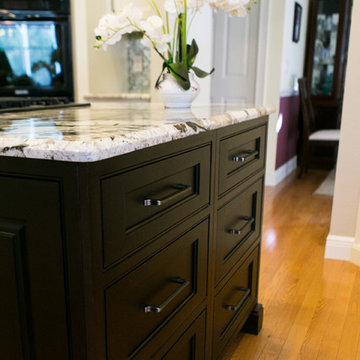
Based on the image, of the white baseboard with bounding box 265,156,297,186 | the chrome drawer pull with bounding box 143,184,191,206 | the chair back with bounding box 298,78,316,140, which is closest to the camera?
the chrome drawer pull with bounding box 143,184,191,206

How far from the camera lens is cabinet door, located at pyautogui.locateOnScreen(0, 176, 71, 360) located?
76cm

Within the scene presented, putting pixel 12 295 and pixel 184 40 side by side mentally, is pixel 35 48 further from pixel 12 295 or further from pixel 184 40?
pixel 12 295

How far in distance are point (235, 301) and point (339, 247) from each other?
1330mm

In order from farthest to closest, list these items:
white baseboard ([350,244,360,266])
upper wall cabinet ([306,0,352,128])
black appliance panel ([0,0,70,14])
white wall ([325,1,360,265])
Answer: upper wall cabinet ([306,0,352,128]) < black appliance panel ([0,0,70,14]) < white baseboard ([350,244,360,266]) < white wall ([325,1,360,265])

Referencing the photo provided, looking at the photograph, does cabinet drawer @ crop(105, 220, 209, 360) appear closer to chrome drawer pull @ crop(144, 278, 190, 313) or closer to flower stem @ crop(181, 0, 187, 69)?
chrome drawer pull @ crop(144, 278, 190, 313)

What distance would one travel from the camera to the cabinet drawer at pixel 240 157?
1.37 m

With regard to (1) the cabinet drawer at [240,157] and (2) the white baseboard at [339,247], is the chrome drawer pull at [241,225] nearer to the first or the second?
(1) the cabinet drawer at [240,157]

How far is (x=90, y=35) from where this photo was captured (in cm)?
350

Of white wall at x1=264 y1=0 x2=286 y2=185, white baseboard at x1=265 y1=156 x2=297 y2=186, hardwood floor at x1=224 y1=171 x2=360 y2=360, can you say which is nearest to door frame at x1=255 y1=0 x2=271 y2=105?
white wall at x1=264 y1=0 x2=286 y2=185

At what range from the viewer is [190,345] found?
4.23ft

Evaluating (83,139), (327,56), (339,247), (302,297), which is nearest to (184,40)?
(83,139)

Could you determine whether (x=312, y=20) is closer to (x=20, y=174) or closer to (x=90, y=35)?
(x=90, y=35)

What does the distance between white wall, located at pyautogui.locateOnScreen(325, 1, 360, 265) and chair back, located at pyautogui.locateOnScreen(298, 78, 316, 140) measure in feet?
7.18

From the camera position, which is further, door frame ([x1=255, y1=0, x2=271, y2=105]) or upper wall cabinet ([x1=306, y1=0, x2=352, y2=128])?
upper wall cabinet ([x1=306, y1=0, x2=352, y2=128])
